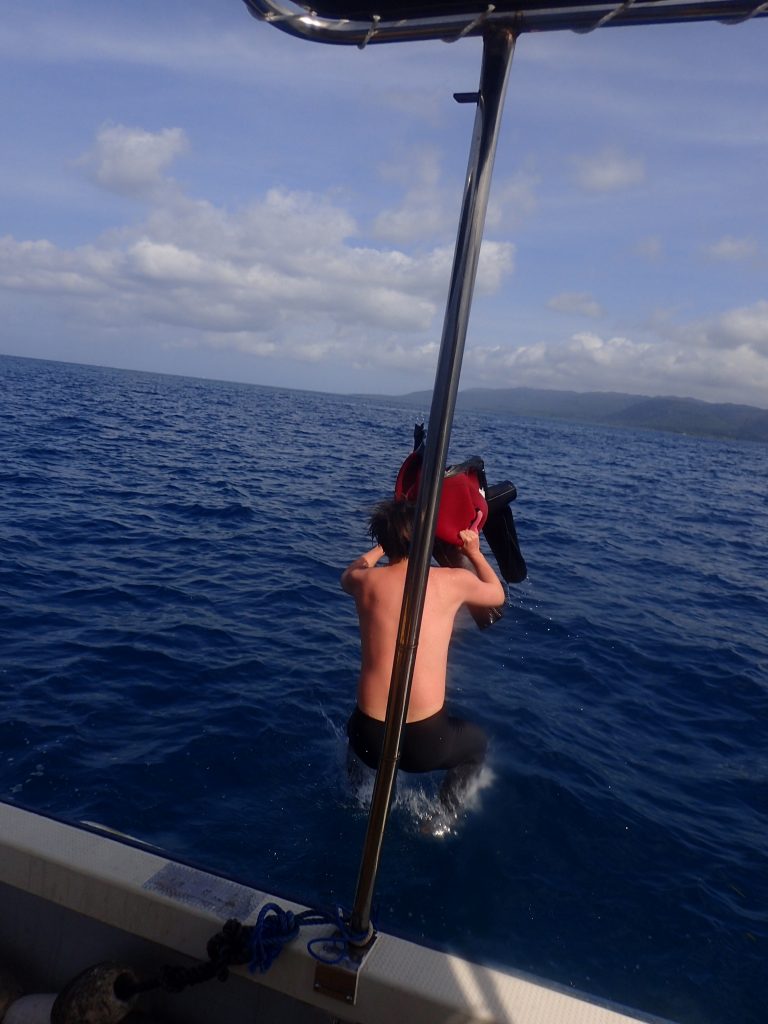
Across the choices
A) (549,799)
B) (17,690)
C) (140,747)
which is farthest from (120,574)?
(549,799)

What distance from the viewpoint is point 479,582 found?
159 inches

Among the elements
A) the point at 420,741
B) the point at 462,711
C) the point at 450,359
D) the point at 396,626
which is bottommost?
the point at 462,711

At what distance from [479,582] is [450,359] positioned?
2.19 meters

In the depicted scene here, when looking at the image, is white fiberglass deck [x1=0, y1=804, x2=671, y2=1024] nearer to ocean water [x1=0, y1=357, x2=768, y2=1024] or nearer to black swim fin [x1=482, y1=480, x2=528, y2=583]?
ocean water [x1=0, y1=357, x2=768, y2=1024]

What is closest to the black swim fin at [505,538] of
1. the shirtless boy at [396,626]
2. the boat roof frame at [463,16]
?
the shirtless boy at [396,626]

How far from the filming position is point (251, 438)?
102 feet

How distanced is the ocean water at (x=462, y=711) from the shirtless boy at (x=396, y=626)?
0.79m

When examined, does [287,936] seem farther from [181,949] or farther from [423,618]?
[423,618]

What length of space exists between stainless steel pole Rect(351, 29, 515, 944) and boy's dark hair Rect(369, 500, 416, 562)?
155cm

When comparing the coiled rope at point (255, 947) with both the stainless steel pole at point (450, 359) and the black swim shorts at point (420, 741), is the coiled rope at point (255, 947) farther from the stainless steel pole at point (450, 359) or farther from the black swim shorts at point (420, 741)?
the black swim shorts at point (420, 741)

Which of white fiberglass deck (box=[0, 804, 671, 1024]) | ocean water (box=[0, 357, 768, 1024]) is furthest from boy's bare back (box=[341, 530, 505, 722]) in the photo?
white fiberglass deck (box=[0, 804, 671, 1024])

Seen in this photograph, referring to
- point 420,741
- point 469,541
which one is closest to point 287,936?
point 420,741

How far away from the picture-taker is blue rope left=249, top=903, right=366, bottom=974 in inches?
93.5

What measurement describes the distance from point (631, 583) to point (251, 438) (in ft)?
71.8
